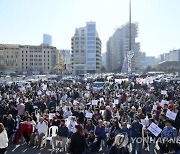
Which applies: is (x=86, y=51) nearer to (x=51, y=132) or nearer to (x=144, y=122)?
(x=51, y=132)

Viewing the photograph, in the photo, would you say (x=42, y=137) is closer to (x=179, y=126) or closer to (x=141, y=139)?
(x=141, y=139)

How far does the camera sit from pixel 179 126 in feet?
44.3

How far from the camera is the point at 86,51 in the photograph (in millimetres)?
166500

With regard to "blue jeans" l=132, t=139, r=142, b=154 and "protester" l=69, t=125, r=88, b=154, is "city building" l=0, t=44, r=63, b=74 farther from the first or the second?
"protester" l=69, t=125, r=88, b=154

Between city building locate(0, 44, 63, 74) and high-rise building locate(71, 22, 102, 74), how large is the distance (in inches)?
654

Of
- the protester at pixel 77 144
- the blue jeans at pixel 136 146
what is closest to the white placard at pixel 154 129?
the blue jeans at pixel 136 146

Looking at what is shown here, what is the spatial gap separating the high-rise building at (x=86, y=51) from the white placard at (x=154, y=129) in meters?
150

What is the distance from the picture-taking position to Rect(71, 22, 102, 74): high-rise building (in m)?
164

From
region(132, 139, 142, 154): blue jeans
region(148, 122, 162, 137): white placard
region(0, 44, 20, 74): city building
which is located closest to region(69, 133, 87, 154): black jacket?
region(132, 139, 142, 154): blue jeans

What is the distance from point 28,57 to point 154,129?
168 m

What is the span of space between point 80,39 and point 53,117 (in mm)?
154495

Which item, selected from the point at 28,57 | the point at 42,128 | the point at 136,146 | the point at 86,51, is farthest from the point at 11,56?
the point at 136,146

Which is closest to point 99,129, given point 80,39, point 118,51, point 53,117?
point 53,117

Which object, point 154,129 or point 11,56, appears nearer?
point 154,129
